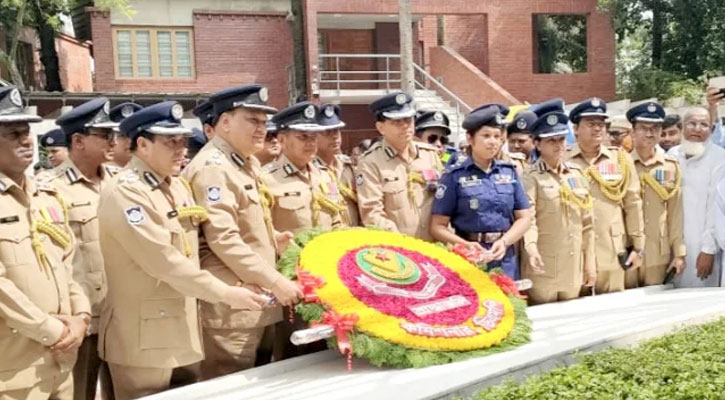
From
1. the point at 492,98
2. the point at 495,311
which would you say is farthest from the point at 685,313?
the point at 492,98

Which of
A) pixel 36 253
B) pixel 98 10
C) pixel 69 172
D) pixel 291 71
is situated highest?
pixel 98 10

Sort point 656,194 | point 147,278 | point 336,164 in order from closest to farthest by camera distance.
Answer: point 147,278 → point 336,164 → point 656,194

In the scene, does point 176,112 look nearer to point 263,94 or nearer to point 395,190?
point 263,94

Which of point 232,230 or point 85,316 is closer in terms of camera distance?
point 85,316

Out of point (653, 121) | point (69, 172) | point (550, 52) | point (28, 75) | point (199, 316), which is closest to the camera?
point (199, 316)

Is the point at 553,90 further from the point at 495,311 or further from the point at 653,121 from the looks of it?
the point at 495,311

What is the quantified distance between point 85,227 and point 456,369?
1.96 metres

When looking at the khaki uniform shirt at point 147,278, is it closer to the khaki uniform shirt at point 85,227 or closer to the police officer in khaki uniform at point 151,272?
the police officer in khaki uniform at point 151,272

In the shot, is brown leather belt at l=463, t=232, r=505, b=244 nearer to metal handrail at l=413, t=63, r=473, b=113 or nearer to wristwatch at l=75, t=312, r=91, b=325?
wristwatch at l=75, t=312, r=91, b=325

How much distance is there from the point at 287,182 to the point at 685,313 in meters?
2.34

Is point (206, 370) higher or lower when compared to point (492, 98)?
lower

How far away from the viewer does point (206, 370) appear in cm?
364

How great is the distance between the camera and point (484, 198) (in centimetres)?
438

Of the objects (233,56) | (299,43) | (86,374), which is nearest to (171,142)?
(86,374)
